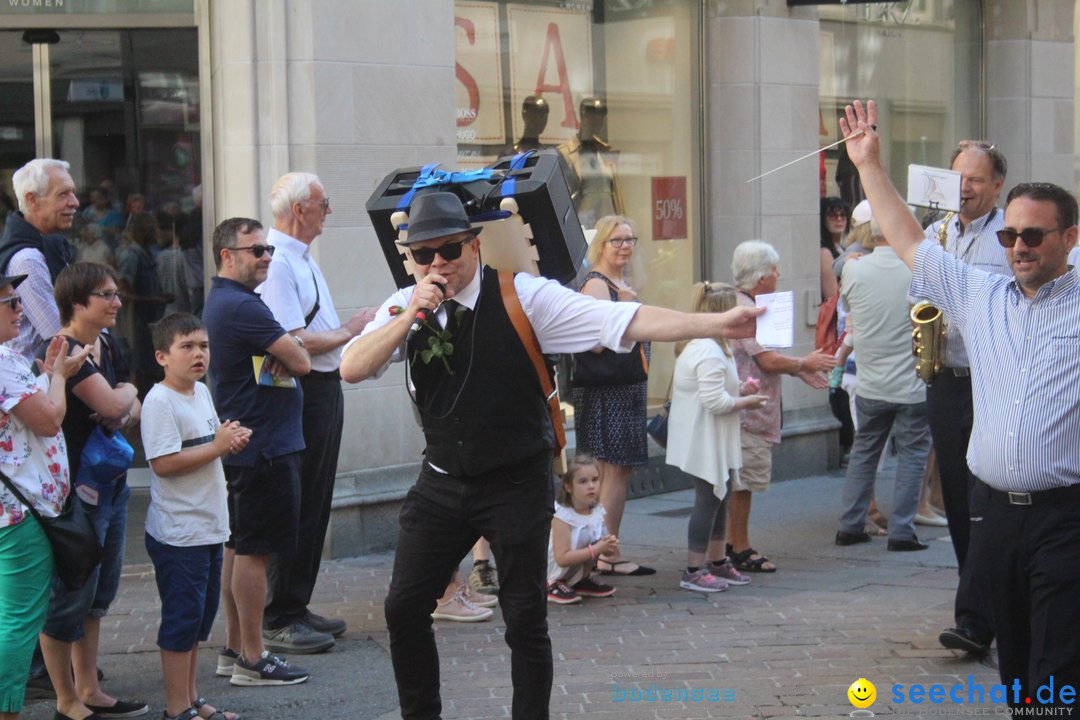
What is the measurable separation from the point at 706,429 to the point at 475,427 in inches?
126

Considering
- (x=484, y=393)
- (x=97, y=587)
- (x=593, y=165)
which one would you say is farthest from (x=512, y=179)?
(x=593, y=165)

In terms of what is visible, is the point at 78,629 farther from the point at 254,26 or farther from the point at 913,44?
the point at 913,44

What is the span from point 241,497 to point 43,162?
5.81ft

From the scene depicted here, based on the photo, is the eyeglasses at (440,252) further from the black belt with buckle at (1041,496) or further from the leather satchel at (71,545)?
the black belt with buckle at (1041,496)

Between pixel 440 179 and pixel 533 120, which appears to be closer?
pixel 440 179

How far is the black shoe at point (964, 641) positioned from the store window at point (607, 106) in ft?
15.5

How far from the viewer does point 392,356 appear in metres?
5.16

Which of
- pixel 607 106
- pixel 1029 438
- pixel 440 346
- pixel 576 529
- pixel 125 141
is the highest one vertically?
pixel 607 106

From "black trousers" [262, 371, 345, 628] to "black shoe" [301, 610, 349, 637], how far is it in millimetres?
45

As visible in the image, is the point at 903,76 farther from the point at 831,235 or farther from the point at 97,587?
the point at 97,587

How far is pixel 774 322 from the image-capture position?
4641 mm

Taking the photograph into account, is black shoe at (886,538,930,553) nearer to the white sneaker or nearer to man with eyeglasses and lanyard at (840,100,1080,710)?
the white sneaker

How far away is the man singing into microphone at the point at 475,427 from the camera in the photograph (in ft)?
16.6

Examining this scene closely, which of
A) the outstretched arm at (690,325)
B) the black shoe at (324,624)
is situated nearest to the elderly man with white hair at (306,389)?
the black shoe at (324,624)
